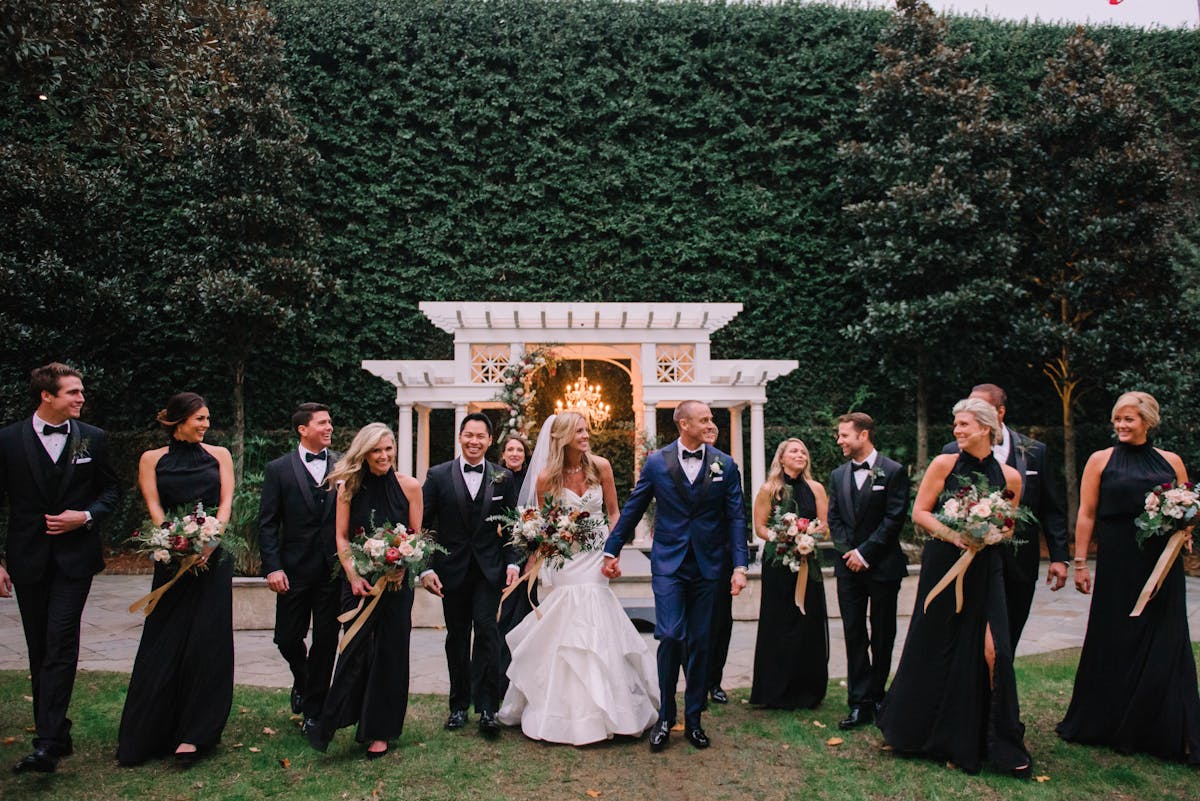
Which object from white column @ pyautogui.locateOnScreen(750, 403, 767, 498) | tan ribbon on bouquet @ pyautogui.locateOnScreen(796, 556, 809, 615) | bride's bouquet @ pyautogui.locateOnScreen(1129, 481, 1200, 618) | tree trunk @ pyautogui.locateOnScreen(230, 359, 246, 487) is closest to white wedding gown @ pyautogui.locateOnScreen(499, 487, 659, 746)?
tan ribbon on bouquet @ pyautogui.locateOnScreen(796, 556, 809, 615)

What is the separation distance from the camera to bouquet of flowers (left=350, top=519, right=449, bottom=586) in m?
4.42

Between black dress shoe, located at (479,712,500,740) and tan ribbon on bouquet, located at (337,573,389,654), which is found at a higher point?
tan ribbon on bouquet, located at (337,573,389,654)

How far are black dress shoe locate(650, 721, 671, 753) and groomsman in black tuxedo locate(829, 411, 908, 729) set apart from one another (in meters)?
1.15

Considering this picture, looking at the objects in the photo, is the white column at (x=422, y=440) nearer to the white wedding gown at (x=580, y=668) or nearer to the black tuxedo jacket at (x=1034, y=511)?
the white wedding gown at (x=580, y=668)

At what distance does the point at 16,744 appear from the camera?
4680 mm

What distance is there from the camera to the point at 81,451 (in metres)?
4.64

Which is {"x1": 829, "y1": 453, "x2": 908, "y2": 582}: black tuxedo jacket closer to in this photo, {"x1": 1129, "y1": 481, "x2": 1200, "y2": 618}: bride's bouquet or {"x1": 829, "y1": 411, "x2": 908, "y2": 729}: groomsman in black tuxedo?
{"x1": 829, "y1": 411, "x2": 908, "y2": 729}: groomsman in black tuxedo

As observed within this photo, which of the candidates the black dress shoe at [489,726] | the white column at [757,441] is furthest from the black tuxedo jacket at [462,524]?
the white column at [757,441]

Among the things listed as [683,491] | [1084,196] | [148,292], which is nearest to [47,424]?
[683,491]

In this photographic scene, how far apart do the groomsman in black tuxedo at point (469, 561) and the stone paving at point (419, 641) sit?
38.3 inches

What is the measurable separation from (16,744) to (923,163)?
43.0 ft

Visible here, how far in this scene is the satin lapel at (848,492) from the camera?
5.43 metres

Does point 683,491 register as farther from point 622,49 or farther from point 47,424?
point 622,49

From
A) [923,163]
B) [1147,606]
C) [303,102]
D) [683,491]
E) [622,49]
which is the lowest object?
[1147,606]
